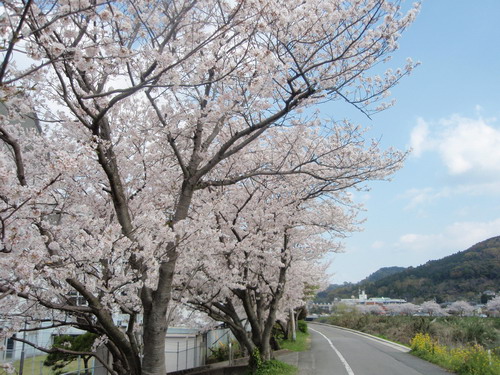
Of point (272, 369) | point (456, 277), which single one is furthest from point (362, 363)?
point (456, 277)

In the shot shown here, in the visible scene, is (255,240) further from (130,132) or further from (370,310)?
(370,310)

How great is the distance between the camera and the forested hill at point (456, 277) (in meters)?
64.4

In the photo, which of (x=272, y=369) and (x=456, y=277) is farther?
(x=456, y=277)

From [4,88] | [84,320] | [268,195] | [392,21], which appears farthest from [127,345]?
[268,195]

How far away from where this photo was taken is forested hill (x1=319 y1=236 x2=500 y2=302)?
64.4m

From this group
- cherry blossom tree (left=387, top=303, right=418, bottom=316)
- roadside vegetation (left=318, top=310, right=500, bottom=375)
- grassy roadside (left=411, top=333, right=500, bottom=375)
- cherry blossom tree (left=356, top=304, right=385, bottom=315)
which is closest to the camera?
grassy roadside (left=411, top=333, right=500, bottom=375)

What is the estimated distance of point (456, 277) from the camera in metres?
70.2

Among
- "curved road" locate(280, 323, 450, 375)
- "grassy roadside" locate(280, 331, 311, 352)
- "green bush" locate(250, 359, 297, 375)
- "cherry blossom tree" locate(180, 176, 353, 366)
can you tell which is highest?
"cherry blossom tree" locate(180, 176, 353, 366)

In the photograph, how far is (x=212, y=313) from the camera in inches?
448

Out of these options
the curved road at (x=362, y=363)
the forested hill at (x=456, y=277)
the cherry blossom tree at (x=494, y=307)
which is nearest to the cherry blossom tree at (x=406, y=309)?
the forested hill at (x=456, y=277)

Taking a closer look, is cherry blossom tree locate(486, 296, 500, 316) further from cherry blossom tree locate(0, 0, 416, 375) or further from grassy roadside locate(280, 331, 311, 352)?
cherry blossom tree locate(0, 0, 416, 375)

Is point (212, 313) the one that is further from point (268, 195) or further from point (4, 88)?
point (4, 88)

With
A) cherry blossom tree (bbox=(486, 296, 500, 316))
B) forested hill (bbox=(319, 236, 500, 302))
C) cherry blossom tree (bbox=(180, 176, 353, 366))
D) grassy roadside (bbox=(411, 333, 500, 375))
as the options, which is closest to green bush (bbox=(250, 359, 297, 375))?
cherry blossom tree (bbox=(180, 176, 353, 366))

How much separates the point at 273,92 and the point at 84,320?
4.91 m
